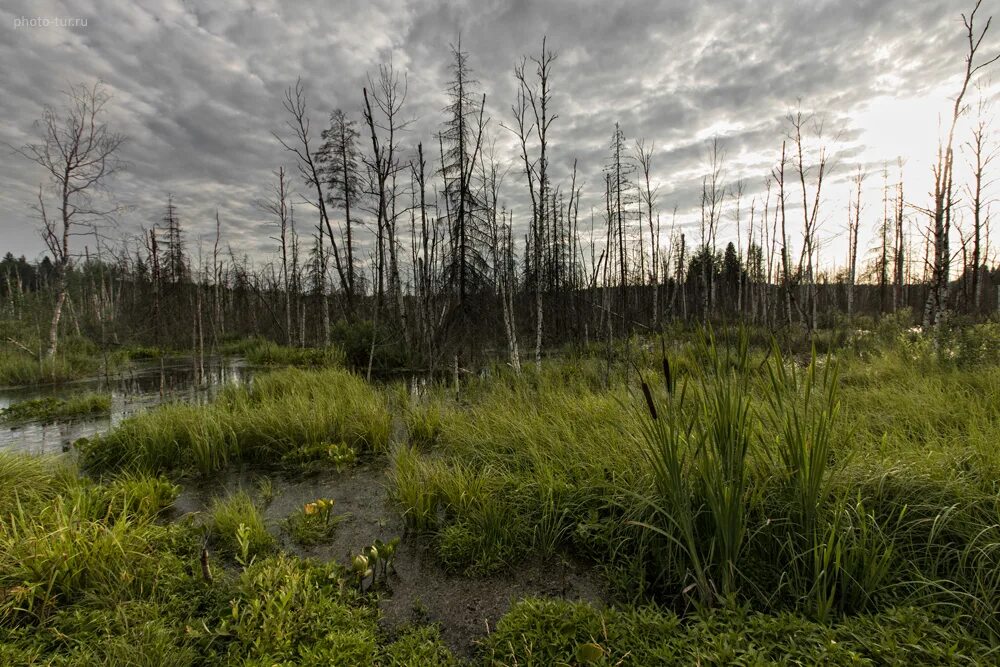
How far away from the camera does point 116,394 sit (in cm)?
959

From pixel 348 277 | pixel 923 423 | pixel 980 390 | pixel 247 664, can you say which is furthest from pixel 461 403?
pixel 348 277

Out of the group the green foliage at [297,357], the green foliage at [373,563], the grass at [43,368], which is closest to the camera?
the green foliage at [373,563]

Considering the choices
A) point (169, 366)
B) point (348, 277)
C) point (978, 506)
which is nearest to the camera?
point (978, 506)

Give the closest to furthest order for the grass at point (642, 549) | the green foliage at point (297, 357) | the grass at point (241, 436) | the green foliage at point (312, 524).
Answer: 1. the grass at point (642, 549)
2. the green foliage at point (312, 524)
3. the grass at point (241, 436)
4. the green foliage at point (297, 357)

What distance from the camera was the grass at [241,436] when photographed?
4668 millimetres

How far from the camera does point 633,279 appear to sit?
3048 cm

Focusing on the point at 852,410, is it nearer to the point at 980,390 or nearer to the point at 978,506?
the point at 980,390

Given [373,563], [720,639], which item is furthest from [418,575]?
[720,639]

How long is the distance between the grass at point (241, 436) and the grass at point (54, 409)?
11.7 feet

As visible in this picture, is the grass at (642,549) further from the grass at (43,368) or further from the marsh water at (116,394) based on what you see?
the grass at (43,368)

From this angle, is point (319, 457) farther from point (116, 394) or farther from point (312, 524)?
point (116, 394)

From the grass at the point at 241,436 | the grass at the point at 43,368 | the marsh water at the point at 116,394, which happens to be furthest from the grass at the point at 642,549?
the grass at the point at 43,368

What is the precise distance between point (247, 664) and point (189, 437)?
4259 mm

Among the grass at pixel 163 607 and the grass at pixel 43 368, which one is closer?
the grass at pixel 163 607
